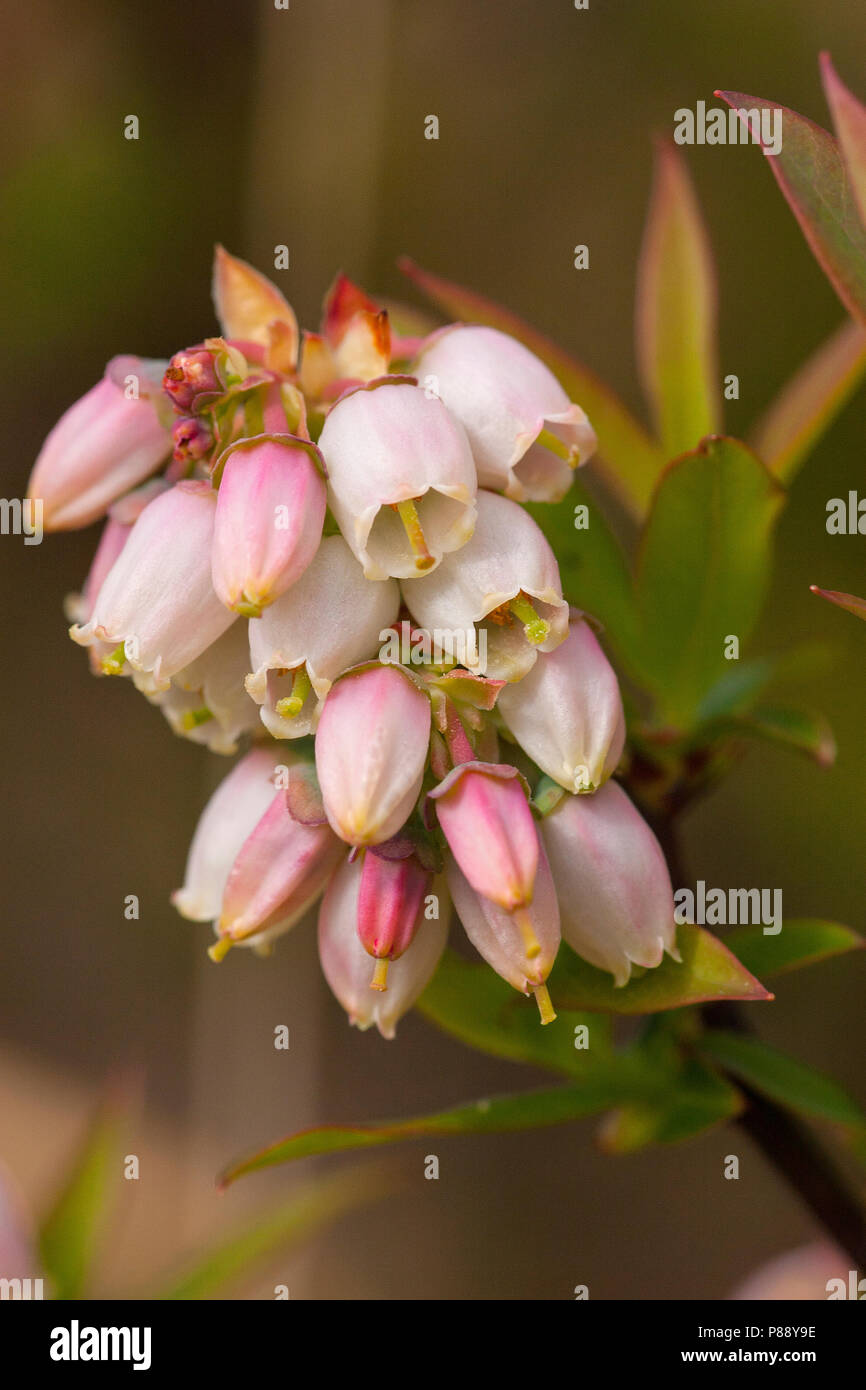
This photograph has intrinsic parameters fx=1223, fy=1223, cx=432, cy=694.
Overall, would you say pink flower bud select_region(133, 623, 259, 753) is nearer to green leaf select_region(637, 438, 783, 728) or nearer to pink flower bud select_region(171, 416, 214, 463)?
pink flower bud select_region(171, 416, 214, 463)

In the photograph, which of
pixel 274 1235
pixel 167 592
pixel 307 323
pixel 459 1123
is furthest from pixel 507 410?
pixel 307 323

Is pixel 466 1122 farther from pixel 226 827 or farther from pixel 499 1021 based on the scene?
pixel 226 827

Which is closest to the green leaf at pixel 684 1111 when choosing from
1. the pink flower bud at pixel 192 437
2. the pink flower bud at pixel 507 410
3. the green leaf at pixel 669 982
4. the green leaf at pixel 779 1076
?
the green leaf at pixel 779 1076

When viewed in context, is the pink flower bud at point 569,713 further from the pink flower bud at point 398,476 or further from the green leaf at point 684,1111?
the green leaf at point 684,1111

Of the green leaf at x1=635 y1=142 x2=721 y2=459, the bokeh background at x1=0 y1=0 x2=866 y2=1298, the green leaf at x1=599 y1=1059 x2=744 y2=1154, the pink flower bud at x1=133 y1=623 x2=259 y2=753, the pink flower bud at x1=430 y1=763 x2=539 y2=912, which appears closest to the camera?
the pink flower bud at x1=430 y1=763 x2=539 y2=912

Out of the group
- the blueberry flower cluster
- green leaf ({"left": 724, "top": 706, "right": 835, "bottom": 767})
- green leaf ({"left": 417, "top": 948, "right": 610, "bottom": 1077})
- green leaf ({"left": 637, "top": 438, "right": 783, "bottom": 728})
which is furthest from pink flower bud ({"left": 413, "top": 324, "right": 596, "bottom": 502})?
green leaf ({"left": 417, "top": 948, "right": 610, "bottom": 1077})

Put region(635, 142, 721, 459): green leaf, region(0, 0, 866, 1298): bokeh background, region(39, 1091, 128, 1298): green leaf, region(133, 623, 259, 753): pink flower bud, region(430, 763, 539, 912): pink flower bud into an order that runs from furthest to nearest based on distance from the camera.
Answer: region(0, 0, 866, 1298): bokeh background → region(39, 1091, 128, 1298): green leaf → region(635, 142, 721, 459): green leaf → region(133, 623, 259, 753): pink flower bud → region(430, 763, 539, 912): pink flower bud
